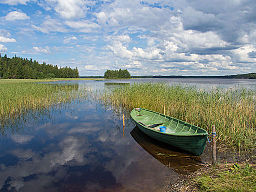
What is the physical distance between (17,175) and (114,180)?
12.1ft

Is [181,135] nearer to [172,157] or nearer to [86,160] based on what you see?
[172,157]

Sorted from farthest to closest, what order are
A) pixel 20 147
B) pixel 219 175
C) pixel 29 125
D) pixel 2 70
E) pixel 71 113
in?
pixel 2 70, pixel 71 113, pixel 29 125, pixel 20 147, pixel 219 175

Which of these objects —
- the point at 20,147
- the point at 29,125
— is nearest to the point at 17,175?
the point at 20,147

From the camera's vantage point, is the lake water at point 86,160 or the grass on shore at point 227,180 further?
the lake water at point 86,160

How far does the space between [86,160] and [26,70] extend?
275 feet

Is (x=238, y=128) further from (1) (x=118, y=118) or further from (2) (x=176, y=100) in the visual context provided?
(1) (x=118, y=118)

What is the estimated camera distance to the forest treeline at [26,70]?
6956 cm

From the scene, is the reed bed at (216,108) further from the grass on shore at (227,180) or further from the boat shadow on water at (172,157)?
the grass on shore at (227,180)

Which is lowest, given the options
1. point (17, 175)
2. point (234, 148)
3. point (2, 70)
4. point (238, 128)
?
point (17, 175)

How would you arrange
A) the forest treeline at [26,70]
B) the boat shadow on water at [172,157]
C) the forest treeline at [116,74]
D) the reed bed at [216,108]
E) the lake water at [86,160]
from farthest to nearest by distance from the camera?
the forest treeline at [116,74], the forest treeline at [26,70], the reed bed at [216,108], the boat shadow on water at [172,157], the lake water at [86,160]

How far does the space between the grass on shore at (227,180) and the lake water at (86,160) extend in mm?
821

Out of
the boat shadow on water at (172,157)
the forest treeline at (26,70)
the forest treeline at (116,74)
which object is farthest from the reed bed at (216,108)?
the forest treeline at (116,74)

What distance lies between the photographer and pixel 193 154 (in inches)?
266

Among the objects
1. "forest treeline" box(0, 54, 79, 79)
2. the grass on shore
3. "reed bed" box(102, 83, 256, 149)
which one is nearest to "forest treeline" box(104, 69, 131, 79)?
"forest treeline" box(0, 54, 79, 79)
